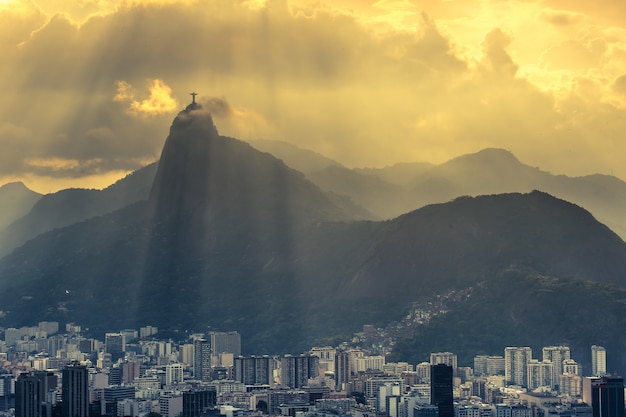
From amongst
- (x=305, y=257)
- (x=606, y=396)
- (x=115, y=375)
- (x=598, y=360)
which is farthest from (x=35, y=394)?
(x=305, y=257)

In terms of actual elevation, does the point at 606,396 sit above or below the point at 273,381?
below

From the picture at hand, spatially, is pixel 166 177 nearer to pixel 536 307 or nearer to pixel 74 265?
pixel 74 265

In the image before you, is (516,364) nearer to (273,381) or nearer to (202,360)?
(273,381)

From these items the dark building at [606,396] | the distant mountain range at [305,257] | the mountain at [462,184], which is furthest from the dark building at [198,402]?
the mountain at [462,184]

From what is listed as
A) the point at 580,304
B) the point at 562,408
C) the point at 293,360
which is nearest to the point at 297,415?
the point at 562,408

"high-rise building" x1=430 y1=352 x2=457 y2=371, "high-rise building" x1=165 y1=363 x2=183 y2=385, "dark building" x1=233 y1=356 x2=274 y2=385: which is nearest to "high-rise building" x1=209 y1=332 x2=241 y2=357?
"high-rise building" x1=165 y1=363 x2=183 y2=385

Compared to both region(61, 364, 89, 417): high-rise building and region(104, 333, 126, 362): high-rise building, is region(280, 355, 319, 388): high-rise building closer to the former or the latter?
region(61, 364, 89, 417): high-rise building
